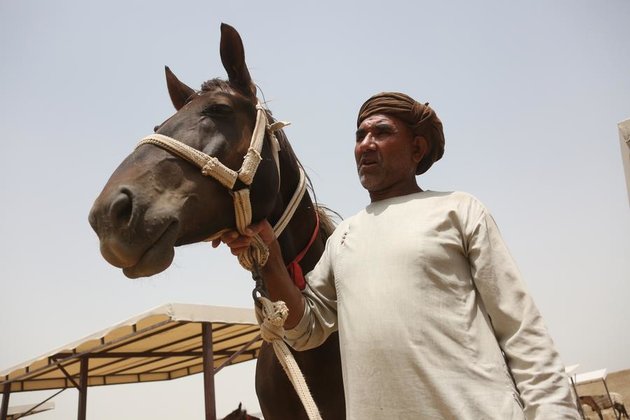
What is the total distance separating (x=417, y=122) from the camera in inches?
73.9

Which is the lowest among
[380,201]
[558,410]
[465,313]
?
[558,410]

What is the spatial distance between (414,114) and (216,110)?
764 mm

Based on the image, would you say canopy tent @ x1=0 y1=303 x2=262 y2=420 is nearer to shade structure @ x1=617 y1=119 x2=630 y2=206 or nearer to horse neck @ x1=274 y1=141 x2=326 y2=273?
horse neck @ x1=274 y1=141 x2=326 y2=273

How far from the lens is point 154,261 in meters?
1.54

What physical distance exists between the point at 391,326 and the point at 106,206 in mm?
923

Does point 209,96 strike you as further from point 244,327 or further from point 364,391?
point 244,327

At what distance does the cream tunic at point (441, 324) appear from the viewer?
1315mm

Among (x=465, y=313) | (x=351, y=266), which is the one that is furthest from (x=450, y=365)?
(x=351, y=266)

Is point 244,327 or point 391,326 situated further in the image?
point 244,327

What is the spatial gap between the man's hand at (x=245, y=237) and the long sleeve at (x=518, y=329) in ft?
2.49

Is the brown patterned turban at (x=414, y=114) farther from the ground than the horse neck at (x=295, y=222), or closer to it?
farther from the ground

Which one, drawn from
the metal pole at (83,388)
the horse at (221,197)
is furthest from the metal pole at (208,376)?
the horse at (221,197)

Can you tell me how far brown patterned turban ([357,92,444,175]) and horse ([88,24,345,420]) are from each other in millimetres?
476

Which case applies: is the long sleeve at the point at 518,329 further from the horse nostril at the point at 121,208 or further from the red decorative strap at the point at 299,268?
the horse nostril at the point at 121,208
